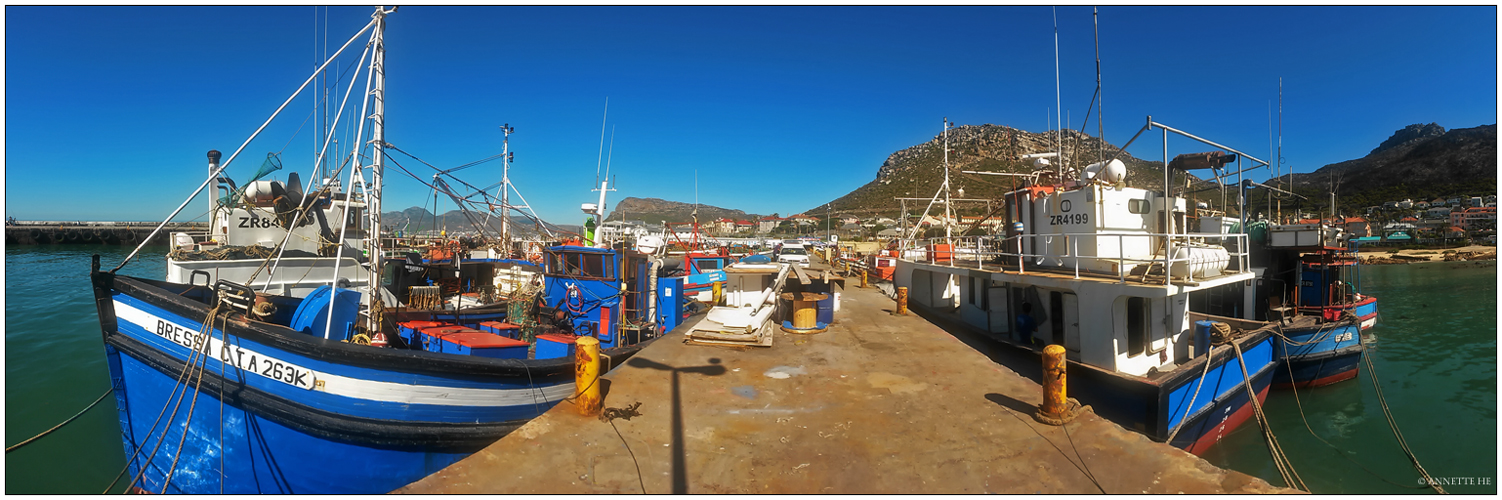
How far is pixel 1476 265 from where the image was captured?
42.8 meters

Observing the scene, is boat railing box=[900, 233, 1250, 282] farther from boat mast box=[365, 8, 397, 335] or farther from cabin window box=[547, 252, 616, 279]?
boat mast box=[365, 8, 397, 335]

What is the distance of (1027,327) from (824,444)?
567 cm

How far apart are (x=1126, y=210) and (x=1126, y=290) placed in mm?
2318

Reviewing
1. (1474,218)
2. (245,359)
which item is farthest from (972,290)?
(1474,218)

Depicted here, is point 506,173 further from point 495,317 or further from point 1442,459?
point 1442,459

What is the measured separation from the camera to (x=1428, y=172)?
242ft

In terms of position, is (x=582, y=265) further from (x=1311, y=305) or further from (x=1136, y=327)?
(x=1311, y=305)

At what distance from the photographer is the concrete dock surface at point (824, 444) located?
13.8 ft

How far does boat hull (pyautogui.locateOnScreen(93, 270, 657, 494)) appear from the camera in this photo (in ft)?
20.1

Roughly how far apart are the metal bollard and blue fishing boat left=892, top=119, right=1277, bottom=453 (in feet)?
7.15

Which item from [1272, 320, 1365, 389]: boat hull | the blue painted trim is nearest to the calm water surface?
[1272, 320, 1365, 389]: boat hull

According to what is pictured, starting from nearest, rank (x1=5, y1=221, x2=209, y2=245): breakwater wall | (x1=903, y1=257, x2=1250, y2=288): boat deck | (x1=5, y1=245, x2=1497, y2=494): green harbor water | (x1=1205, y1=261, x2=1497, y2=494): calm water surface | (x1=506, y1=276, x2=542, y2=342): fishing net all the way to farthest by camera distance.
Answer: (x1=903, y1=257, x2=1250, y2=288): boat deck < (x1=5, y1=245, x2=1497, y2=494): green harbor water < (x1=1205, y1=261, x2=1497, y2=494): calm water surface < (x1=506, y1=276, x2=542, y2=342): fishing net < (x1=5, y1=221, x2=209, y2=245): breakwater wall

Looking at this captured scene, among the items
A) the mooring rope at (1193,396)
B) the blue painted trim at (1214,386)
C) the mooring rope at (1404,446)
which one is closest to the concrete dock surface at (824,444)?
the blue painted trim at (1214,386)

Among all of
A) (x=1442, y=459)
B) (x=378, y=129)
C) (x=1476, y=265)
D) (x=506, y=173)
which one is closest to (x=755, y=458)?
(x=378, y=129)
